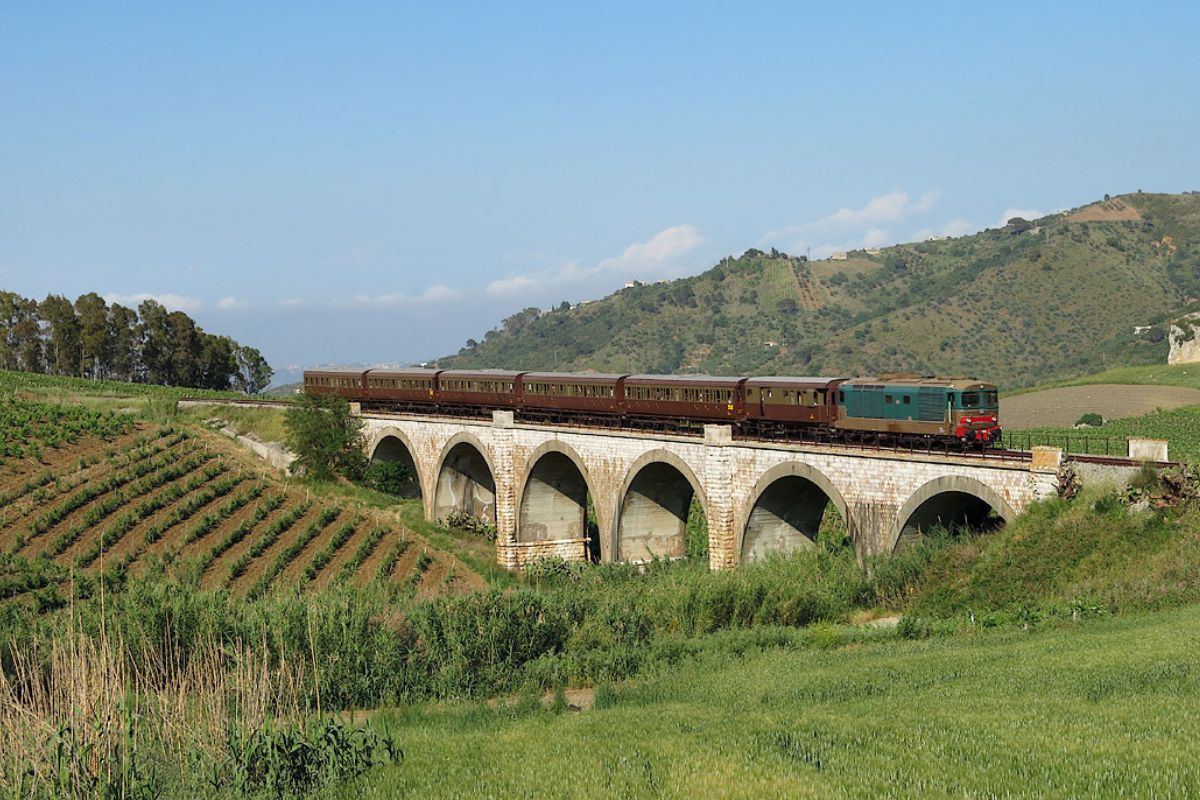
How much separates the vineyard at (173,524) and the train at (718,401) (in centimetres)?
702

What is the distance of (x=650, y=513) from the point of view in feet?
134

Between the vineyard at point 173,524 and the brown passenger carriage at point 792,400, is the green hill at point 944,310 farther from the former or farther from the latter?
the vineyard at point 173,524

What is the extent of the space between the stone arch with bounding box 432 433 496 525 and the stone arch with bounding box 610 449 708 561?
38.9 ft

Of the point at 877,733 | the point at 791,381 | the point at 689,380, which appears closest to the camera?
the point at 877,733

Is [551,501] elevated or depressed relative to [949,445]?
depressed

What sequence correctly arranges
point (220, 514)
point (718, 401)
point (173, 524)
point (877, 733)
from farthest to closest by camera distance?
point (220, 514) < point (173, 524) < point (718, 401) < point (877, 733)

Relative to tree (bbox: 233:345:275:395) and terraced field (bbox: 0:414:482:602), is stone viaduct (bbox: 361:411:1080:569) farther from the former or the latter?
tree (bbox: 233:345:275:395)

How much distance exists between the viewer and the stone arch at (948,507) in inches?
1030

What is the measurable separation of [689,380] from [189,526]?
2177cm

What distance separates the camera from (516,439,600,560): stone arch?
45438mm

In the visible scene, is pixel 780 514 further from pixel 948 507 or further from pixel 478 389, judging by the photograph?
pixel 478 389

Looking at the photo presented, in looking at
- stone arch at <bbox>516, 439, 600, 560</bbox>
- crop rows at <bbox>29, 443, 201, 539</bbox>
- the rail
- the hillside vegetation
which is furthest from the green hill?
the hillside vegetation

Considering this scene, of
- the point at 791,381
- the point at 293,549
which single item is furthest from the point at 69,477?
the point at 791,381

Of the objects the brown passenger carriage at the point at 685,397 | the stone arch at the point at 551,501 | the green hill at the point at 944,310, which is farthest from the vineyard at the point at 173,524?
the green hill at the point at 944,310
